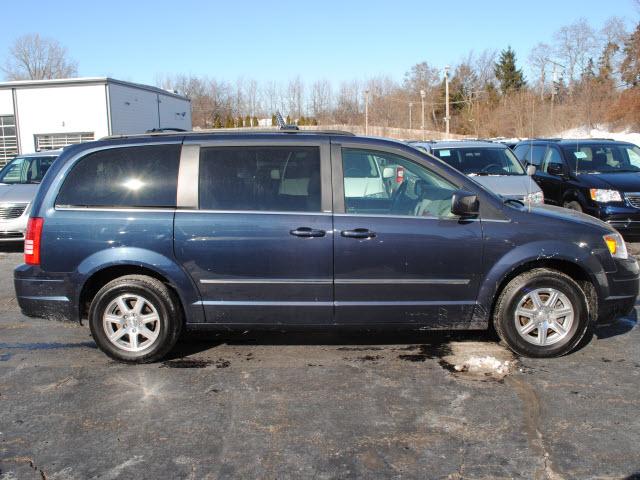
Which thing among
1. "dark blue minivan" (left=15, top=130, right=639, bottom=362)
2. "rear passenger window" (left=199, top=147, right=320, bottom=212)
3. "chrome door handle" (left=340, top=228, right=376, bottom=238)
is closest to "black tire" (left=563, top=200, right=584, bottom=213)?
"dark blue minivan" (left=15, top=130, right=639, bottom=362)

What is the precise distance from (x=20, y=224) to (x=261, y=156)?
7539 mm

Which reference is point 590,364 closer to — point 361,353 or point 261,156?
point 361,353

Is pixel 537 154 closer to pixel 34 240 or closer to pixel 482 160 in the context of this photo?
pixel 482 160

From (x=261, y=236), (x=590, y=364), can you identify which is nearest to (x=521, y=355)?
(x=590, y=364)

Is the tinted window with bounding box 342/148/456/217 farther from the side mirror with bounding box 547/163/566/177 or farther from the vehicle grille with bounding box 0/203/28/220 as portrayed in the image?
the vehicle grille with bounding box 0/203/28/220

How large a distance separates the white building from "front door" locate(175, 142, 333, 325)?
28.9 meters

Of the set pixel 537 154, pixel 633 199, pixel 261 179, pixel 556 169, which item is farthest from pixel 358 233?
pixel 537 154

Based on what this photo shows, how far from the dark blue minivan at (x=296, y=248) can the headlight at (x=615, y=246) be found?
0.01 meters

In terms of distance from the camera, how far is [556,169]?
35.7 feet

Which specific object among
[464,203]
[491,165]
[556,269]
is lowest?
[556,269]

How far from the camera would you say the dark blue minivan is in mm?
4664

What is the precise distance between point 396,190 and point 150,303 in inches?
88.3

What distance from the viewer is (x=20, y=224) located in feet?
34.5

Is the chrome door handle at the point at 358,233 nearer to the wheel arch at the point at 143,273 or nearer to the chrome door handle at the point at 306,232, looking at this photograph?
the chrome door handle at the point at 306,232
